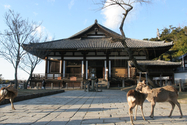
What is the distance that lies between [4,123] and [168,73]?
64.1ft

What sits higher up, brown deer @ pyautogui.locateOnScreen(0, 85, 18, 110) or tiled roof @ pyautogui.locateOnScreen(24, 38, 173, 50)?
tiled roof @ pyautogui.locateOnScreen(24, 38, 173, 50)

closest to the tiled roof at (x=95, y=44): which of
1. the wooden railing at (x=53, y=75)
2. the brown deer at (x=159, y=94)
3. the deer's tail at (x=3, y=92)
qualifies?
the wooden railing at (x=53, y=75)

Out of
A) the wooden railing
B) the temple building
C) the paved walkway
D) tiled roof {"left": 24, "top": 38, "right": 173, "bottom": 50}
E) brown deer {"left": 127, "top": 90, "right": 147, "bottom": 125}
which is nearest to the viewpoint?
brown deer {"left": 127, "top": 90, "right": 147, "bottom": 125}

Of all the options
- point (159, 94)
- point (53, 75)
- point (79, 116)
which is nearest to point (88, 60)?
point (53, 75)

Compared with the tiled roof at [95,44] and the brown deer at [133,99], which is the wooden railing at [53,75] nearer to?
the tiled roof at [95,44]

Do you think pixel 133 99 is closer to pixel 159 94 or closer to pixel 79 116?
pixel 159 94

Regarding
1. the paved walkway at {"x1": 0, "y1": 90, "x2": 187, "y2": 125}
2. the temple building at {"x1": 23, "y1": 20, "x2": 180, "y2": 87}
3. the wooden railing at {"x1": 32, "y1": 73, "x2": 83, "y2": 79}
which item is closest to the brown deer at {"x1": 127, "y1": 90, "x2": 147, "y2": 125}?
the paved walkway at {"x1": 0, "y1": 90, "x2": 187, "y2": 125}

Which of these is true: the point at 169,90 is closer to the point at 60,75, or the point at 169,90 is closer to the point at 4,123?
the point at 4,123

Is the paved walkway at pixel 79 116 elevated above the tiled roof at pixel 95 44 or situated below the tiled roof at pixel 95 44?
below

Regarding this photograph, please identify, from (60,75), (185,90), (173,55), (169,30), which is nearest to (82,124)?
(185,90)

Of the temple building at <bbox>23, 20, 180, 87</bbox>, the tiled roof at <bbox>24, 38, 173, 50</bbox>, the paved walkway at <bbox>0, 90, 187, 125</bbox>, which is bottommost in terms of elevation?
the paved walkway at <bbox>0, 90, 187, 125</bbox>

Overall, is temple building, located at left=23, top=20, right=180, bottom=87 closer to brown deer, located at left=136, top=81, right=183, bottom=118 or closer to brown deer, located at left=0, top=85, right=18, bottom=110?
brown deer, located at left=0, top=85, right=18, bottom=110

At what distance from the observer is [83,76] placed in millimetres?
20297

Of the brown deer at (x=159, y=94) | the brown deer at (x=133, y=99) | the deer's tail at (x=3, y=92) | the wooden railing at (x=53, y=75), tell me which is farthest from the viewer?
the wooden railing at (x=53, y=75)
